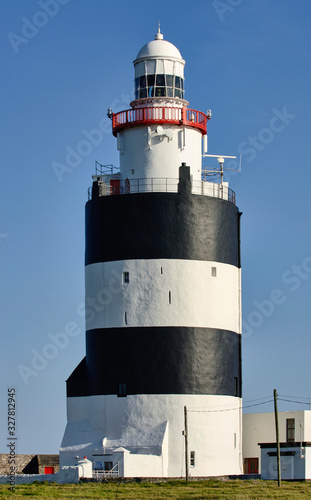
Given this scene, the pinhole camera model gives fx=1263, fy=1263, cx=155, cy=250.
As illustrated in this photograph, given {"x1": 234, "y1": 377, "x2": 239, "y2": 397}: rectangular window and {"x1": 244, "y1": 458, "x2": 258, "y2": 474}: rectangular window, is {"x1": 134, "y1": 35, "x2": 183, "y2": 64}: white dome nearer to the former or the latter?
{"x1": 234, "y1": 377, "x2": 239, "y2": 397}: rectangular window

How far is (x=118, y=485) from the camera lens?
160 feet

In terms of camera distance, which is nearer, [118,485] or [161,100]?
[118,485]

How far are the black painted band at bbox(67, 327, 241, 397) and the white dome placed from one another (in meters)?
11.8

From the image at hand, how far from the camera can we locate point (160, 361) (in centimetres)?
5200

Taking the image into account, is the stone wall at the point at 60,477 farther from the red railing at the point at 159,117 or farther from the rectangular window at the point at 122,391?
the red railing at the point at 159,117

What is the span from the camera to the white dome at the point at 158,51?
54281 millimetres

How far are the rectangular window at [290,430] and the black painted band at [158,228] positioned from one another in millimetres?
7786

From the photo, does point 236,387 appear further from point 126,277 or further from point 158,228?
point 158,228

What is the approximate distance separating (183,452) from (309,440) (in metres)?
6.29

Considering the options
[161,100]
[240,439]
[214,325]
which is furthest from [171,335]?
[161,100]

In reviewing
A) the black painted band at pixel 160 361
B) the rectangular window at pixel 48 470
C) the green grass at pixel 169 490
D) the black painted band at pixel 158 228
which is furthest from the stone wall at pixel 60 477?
the black painted band at pixel 158 228

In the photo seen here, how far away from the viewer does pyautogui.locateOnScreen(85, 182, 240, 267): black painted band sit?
52625 millimetres

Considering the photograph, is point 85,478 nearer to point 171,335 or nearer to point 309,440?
point 171,335

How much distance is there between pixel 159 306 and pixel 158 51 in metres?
11.1
